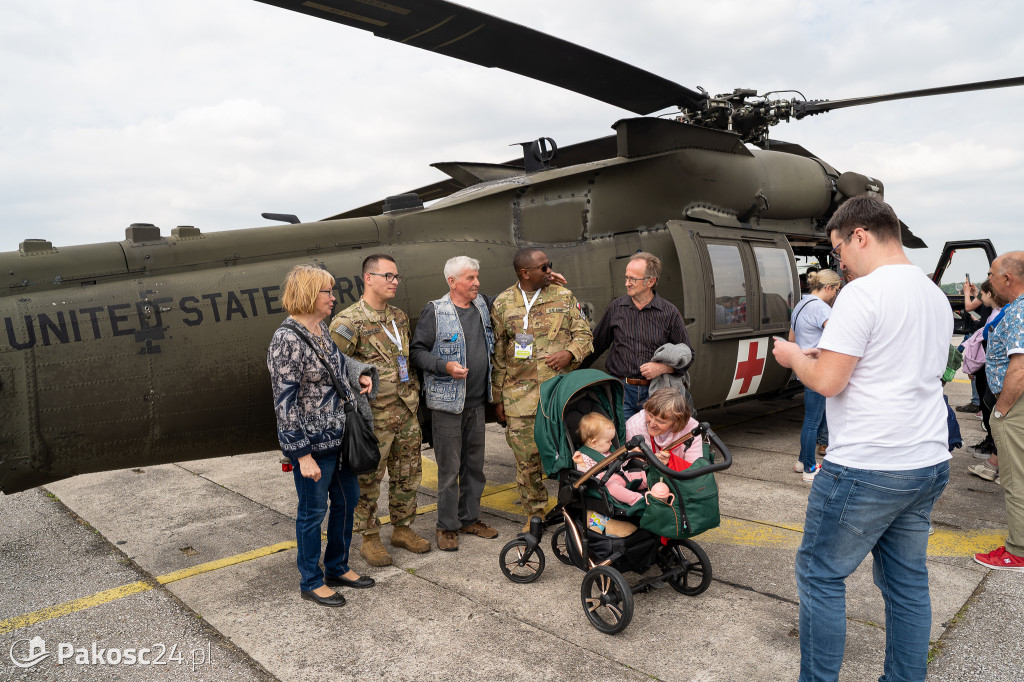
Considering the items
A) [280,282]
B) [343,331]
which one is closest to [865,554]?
[343,331]

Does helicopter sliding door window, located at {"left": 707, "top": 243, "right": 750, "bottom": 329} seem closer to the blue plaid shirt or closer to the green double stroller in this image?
the blue plaid shirt

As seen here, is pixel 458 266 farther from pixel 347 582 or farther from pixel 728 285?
pixel 728 285

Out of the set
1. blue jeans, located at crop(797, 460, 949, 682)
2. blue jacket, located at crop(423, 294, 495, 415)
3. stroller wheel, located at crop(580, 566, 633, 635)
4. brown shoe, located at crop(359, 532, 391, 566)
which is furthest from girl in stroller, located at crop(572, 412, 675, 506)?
brown shoe, located at crop(359, 532, 391, 566)

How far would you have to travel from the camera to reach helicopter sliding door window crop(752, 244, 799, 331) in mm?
6215

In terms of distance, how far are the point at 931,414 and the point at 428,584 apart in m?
2.75

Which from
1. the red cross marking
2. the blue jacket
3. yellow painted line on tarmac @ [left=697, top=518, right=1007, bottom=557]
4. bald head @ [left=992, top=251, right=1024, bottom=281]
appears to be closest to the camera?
bald head @ [left=992, top=251, right=1024, bottom=281]

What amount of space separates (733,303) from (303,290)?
12.8ft

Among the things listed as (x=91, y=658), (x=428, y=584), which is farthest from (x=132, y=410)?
(x=428, y=584)

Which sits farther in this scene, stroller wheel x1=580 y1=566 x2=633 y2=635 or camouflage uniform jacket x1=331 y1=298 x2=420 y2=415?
camouflage uniform jacket x1=331 y1=298 x2=420 y2=415

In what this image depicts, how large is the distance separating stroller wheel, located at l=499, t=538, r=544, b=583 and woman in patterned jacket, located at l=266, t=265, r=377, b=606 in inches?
31.4

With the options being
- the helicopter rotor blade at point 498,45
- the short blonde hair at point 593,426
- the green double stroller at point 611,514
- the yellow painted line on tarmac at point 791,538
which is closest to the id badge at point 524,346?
the green double stroller at point 611,514

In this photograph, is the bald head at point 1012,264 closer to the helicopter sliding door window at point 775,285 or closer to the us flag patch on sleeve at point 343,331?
the helicopter sliding door window at point 775,285

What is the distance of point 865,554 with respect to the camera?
232cm

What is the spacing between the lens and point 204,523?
201 inches
